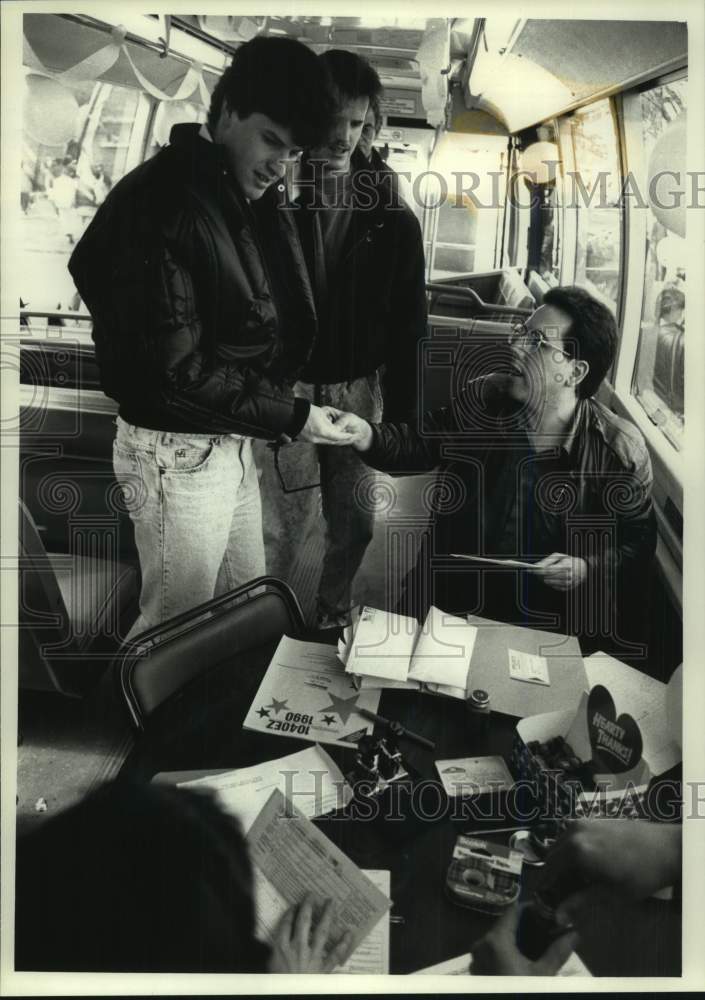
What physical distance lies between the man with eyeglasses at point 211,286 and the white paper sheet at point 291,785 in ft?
2.09

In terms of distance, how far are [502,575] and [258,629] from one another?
578 mm

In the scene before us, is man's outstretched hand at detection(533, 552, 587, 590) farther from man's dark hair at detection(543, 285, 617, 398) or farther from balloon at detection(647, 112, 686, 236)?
balloon at detection(647, 112, 686, 236)

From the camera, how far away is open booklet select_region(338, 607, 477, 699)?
1.88 meters

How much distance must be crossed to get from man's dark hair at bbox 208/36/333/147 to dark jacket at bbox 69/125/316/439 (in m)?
0.12

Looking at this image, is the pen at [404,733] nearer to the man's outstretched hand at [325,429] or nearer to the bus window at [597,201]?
the man's outstretched hand at [325,429]

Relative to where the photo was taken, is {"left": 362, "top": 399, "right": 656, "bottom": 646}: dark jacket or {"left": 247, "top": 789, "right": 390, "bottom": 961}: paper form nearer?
{"left": 247, "top": 789, "right": 390, "bottom": 961}: paper form

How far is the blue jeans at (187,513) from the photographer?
1901 millimetres

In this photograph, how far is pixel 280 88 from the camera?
6.02 ft

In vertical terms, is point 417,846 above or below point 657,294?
below

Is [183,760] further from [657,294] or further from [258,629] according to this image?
[657,294]

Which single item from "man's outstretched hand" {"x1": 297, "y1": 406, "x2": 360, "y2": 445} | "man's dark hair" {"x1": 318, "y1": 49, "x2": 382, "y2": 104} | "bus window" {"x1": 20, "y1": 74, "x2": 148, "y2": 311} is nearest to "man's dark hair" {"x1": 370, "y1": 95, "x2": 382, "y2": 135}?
"man's dark hair" {"x1": 318, "y1": 49, "x2": 382, "y2": 104}

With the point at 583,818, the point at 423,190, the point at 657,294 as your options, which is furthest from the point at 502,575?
the point at 423,190

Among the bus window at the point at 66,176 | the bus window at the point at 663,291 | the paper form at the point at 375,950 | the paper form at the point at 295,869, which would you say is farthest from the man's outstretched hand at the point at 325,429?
the paper form at the point at 375,950

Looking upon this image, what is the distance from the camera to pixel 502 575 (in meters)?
1.96
